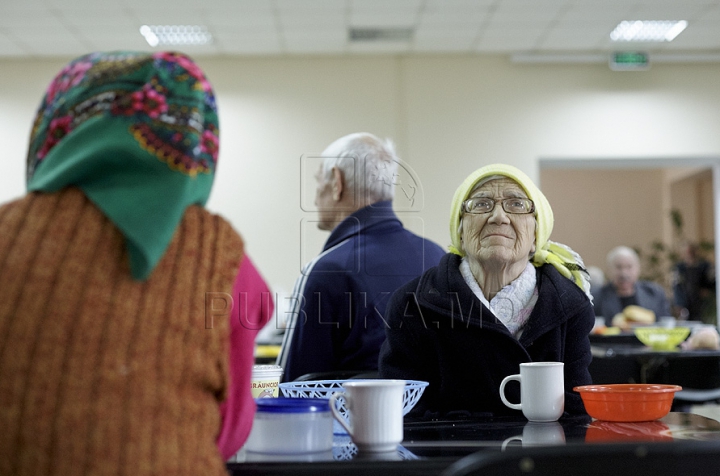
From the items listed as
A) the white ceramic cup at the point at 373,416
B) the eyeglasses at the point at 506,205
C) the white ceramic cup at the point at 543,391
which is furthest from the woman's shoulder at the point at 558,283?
the white ceramic cup at the point at 373,416

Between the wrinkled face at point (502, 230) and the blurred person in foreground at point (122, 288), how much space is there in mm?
785

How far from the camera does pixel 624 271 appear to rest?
19.2 feet

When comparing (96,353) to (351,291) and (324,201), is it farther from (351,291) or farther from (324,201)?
(324,201)

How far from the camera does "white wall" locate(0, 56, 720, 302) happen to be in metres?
6.48

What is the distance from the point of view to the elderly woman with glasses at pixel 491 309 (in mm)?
1639

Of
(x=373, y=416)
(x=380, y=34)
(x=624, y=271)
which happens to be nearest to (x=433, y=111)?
(x=380, y=34)

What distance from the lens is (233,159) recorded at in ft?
21.2

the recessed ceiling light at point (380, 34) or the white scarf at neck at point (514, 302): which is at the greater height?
the recessed ceiling light at point (380, 34)

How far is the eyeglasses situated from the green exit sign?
5256 millimetres

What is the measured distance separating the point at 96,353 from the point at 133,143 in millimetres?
277

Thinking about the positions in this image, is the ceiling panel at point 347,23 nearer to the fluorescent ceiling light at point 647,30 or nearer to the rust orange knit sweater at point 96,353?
the fluorescent ceiling light at point 647,30

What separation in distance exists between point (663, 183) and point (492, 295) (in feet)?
30.6

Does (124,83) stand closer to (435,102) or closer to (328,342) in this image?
(328,342)

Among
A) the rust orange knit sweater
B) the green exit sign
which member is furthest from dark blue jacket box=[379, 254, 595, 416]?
the green exit sign
